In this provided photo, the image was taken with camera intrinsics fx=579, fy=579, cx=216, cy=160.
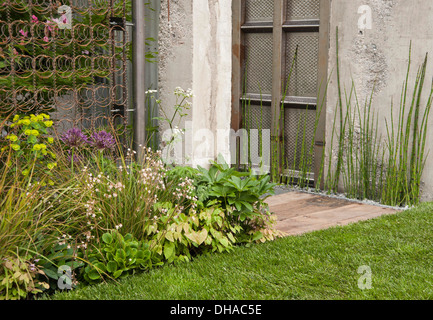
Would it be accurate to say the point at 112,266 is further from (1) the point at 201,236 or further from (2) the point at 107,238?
(1) the point at 201,236

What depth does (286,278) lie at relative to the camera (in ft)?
9.59

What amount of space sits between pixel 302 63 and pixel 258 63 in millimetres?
473

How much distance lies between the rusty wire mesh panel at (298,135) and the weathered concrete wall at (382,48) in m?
0.27

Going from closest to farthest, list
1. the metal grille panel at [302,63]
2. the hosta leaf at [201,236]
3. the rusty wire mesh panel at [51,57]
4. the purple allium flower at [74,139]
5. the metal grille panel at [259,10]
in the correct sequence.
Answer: the hosta leaf at [201,236]
the purple allium flower at [74,139]
the rusty wire mesh panel at [51,57]
the metal grille panel at [302,63]
the metal grille panel at [259,10]

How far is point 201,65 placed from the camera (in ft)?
13.3

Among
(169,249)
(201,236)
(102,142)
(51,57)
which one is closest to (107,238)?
(169,249)

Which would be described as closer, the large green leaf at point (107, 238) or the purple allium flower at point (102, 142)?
the large green leaf at point (107, 238)

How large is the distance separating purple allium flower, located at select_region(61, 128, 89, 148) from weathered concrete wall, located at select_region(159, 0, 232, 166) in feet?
2.40

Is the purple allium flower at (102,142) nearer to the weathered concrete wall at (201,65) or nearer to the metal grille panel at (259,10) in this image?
the weathered concrete wall at (201,65)

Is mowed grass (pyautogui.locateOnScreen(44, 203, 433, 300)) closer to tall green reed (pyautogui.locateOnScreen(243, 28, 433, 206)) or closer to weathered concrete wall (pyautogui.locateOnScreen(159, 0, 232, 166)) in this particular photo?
tall green reed (pyautogui.locateOnScreen(243, 28, 433, 206))

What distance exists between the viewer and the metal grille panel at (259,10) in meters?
5.30

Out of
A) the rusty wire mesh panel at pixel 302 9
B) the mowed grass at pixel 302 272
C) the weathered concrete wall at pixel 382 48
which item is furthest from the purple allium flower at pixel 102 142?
the rusty wire mesh panel at pixel 302 9

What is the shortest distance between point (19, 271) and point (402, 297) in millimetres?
1745

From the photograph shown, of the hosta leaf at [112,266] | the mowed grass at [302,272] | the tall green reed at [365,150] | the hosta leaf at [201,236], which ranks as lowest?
the mowed grass at [302,272]
